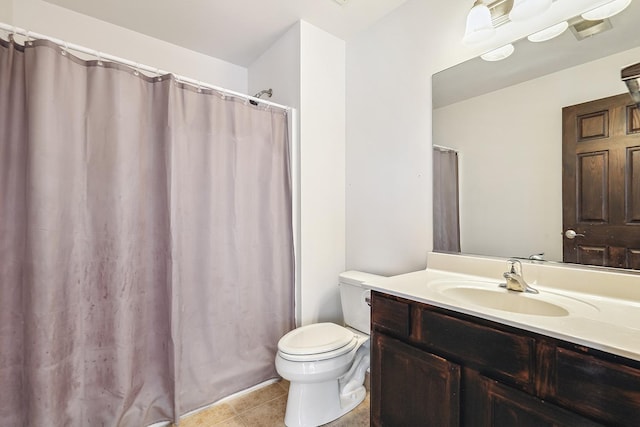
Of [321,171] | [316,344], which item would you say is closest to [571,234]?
[316,344]

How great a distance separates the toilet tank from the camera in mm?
1757

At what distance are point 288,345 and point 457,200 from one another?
1.16m

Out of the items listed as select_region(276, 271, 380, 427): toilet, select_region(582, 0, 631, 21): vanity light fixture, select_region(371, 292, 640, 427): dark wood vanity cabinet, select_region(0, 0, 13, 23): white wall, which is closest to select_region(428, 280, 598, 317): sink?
select_region(371, 292, 640, 427): dark wood vanity cabinet

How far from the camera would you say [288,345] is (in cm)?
148

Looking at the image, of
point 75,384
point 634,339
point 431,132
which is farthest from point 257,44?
point 634,339

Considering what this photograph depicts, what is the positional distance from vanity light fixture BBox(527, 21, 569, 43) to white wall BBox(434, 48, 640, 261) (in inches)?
6.3

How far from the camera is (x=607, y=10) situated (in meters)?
1.12

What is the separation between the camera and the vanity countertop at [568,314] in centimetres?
72

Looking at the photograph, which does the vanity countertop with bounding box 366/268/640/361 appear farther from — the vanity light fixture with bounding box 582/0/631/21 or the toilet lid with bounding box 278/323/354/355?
the vanity light fixture with bounding box 582/0/631/21

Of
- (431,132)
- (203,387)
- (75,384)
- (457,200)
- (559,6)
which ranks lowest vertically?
(203,387)

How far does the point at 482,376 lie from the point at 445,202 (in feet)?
3.01

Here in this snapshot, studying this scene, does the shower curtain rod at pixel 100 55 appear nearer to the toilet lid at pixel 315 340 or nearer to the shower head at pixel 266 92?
the shower head at pixel 266 92

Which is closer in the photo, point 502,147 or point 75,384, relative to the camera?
point 75,384

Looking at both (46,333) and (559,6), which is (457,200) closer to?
(559,6)
